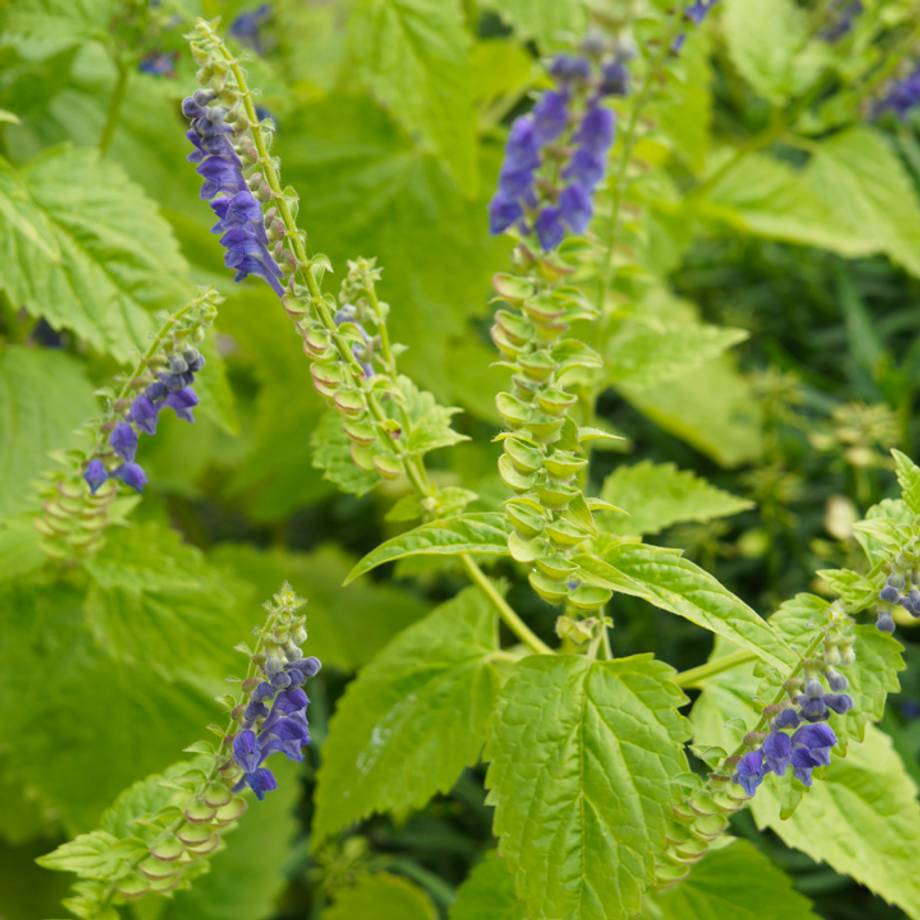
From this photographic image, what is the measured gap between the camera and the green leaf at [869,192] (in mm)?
1667

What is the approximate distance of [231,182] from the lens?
0.78m

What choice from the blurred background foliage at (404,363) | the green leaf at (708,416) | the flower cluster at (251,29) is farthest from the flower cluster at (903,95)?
the flower cluster at (251,29)

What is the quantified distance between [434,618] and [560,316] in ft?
1.46

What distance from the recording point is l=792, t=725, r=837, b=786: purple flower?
31.2 inches

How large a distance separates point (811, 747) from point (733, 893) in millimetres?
289

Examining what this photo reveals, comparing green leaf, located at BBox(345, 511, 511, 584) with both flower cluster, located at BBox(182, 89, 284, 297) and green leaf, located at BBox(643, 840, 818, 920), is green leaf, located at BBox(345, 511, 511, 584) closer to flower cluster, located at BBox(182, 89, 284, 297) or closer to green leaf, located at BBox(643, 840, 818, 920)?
flower cluster, located at BBox(182, 89, 284, 297)

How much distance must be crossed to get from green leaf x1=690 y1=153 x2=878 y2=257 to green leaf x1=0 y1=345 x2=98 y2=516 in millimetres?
963

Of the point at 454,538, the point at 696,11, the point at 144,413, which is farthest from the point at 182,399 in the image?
the point at 696,11

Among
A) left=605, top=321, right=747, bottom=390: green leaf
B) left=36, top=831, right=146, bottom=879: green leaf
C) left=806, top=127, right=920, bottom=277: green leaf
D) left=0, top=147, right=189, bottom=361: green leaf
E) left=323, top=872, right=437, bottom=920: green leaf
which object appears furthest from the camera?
left=806, top=127, right=920, bottom=277: green leaf

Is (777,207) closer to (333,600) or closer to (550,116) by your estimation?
(333,600)

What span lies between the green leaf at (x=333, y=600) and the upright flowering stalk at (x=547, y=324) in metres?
0.90

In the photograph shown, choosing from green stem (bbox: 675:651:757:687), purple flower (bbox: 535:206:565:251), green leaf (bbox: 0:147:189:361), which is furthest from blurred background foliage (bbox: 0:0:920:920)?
purple flower (bbox: 535:206:565:251)

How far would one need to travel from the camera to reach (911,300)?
6.89 ft

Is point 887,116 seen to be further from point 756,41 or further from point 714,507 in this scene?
point 714,507
